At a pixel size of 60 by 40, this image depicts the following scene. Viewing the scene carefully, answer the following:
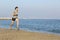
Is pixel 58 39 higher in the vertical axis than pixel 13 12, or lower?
lower

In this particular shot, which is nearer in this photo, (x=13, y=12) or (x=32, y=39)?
(x=32, y=39)

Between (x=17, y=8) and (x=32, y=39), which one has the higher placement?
(x=17, y=8)

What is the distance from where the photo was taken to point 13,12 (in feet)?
58.5

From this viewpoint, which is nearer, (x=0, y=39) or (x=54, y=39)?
(x=0, y=39)

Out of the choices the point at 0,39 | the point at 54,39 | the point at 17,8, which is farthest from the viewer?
the point at 17,8

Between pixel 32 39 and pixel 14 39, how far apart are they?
1.07 metres

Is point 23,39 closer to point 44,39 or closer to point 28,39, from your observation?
point 28,39

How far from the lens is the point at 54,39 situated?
43.8 ft

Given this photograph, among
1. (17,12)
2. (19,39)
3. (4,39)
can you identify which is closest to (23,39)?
(19,39)

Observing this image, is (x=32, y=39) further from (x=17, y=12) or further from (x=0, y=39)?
(x=17, y=12)

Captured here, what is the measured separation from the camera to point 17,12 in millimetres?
17828

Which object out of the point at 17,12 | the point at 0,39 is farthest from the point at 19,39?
the point at 17,12

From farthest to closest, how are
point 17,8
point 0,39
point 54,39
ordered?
point 17,8, point 54,39, point 0,39

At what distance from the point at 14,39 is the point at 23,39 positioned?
546 mm
